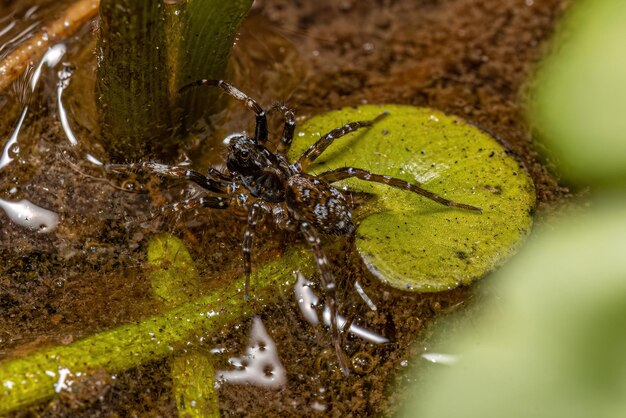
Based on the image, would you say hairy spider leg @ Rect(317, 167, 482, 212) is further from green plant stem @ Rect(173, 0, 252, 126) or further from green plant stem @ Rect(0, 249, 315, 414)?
green plant stem @ Rect(173, 0, 252, 126)

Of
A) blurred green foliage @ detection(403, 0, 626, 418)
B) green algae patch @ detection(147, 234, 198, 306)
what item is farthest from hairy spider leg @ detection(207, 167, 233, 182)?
blurred green foliage @ detection(403, 0, 626, 418)

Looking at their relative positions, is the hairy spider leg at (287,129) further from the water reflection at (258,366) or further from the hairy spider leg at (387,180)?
the water reflection at (258,366)

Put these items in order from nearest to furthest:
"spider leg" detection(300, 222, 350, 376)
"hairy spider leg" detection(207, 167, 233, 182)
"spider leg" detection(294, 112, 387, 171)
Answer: "spider leg" detection(300, 222, 350, 376), "spider leg" detection(294, 112, 387, 171), "hairy spider leg" detection(207, 167, 233, 182)

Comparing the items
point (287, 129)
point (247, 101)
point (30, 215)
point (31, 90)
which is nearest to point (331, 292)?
point (287, 129)

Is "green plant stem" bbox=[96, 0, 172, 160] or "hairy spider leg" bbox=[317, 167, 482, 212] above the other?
"green plant stem" bbox=[96, 0, 172, 160]

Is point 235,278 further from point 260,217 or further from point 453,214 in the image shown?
point 453,214

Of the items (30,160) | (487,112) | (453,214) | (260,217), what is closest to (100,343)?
(260,217)

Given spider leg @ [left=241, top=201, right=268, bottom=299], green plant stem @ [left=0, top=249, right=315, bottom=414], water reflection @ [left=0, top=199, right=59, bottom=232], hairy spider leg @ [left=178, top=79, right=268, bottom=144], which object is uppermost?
hairy spider leg @ [left=178, top=79, right=268, bottom=144]

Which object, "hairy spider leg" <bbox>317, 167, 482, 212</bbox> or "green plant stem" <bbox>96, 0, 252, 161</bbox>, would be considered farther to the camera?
"hairy spider leg" <bbox>317, 167, 482, 212</bbox>
